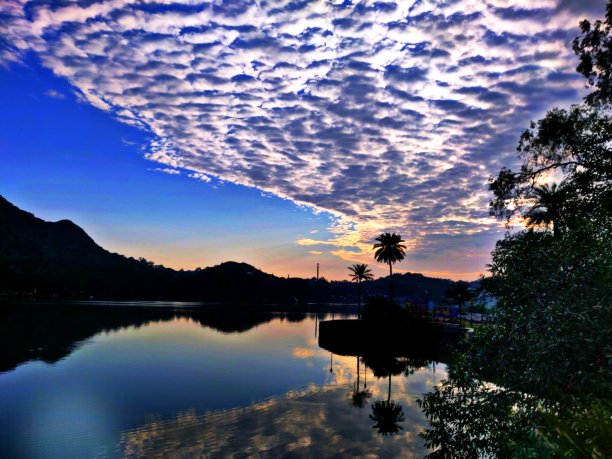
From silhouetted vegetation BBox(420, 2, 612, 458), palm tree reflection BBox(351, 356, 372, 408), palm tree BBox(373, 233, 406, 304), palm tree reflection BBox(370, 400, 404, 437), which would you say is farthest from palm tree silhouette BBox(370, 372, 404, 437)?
palm tree BBox(373, 233, 406, 304)

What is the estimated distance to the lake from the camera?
2120 centimetres

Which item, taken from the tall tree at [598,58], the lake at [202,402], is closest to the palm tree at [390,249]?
the lake at [202,402]

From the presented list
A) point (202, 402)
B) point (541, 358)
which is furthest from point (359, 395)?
point (541, 358)

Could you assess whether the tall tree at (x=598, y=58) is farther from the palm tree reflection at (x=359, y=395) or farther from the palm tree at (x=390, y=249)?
the palm tree at (x=390, y=249)

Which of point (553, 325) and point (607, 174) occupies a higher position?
point (607, 174)

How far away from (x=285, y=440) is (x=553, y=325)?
17.3 metres

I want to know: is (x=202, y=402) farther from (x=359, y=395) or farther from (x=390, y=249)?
(x=390, y=249)

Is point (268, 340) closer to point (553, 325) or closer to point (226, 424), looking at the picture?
point (226, 424)

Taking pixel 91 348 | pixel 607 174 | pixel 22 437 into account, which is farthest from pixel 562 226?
pixel 91 348

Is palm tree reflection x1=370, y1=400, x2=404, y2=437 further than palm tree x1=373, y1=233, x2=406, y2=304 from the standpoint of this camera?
No

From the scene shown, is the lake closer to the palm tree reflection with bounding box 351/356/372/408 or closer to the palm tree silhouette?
the palm tree silhouette

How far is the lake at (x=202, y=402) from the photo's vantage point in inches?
835

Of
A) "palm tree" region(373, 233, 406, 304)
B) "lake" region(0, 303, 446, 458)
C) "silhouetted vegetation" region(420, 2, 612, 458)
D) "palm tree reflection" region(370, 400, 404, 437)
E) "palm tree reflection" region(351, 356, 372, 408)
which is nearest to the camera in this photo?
"silhouetted vegetation" region(420, 2, 612, 458)

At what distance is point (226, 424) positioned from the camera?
81.0 feet
